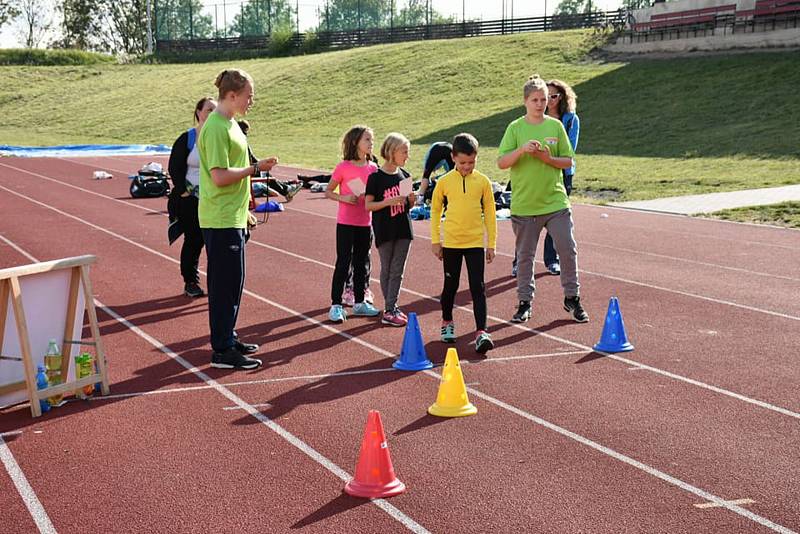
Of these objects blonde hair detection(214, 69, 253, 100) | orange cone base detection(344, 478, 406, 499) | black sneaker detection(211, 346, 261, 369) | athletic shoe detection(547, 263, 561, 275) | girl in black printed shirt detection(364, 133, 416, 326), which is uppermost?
blonde hair detection(214, 69, 253, 100)

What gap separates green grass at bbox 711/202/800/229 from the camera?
15844 millimetres

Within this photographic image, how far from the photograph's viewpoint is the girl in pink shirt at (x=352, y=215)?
8.94 meters

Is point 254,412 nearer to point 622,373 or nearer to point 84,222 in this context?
point 622,373

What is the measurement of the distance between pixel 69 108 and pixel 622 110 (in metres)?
40.6

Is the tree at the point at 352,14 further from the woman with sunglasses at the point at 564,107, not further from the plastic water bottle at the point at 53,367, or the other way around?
the plastic water bottle at the point at 53,367

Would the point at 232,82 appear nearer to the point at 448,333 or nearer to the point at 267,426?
the point at 267,426

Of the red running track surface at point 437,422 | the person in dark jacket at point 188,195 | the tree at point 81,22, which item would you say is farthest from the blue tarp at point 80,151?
the tree at point 81,22

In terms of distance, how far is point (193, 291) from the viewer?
10328 millimetres

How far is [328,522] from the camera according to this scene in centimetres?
459

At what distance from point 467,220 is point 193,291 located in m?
3.65

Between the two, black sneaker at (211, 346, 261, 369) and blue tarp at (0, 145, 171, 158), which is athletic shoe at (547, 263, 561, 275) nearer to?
black sneaker at (211, 346, 261, 369)

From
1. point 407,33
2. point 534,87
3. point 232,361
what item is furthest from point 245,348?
point 407,33

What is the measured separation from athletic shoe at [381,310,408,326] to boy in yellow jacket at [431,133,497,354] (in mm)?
744

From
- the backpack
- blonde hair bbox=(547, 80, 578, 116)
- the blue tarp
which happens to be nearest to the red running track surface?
blonde hair bbox=(547, 80, 578, 116)
